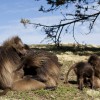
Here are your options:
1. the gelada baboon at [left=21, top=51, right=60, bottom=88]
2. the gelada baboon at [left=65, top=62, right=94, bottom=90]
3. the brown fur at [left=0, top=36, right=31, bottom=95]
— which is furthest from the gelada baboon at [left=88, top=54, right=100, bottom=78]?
the brown fur at [left=0, top=36, right=31, bottom=95]

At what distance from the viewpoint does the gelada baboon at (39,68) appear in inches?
353

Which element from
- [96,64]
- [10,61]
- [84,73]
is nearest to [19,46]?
[10,61]

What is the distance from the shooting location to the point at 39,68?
9.02 m

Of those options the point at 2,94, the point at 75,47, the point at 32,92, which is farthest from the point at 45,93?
the point at 75,47

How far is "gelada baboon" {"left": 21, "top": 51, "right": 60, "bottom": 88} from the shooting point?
8969 mm

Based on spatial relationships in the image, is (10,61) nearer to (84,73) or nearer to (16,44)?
(16,44)

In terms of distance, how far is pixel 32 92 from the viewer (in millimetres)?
8680

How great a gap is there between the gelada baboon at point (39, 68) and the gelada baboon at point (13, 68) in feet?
0.41

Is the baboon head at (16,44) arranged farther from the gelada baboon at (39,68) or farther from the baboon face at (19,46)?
the gelada baboon at (39,68)

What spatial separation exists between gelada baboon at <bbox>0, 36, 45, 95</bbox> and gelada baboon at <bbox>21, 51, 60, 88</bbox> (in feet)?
0.41

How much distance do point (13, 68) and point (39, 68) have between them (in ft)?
1.93

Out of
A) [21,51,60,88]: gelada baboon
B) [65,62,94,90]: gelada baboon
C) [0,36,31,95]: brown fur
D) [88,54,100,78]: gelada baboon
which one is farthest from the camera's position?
[88,54,100,78]: gelada baboon

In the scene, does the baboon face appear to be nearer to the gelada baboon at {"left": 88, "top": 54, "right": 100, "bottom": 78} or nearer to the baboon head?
the baboon head

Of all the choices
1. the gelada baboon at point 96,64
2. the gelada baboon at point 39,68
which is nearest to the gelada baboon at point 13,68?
the gelada baboon at point 39,68
